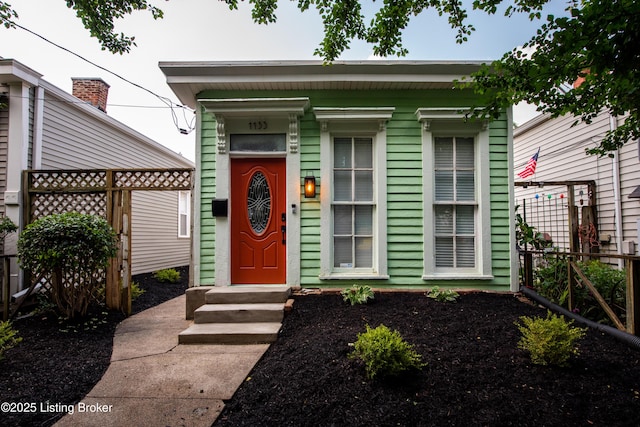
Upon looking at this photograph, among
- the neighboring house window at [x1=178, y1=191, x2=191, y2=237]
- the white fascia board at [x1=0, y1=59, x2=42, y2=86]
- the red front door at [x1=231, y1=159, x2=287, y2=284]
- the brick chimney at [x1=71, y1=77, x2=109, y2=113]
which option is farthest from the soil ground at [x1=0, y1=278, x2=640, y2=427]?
the neighboring house window at [x1=178, y1=191, x2=191, y2=237]

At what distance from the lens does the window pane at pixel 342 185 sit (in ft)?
16.5

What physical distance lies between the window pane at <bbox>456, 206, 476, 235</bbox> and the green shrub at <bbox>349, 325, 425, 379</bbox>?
114 inches

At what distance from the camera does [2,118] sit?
5.33 m

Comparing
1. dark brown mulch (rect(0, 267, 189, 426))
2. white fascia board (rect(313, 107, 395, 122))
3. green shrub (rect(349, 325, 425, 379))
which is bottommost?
dark brown mulch (rect(0, 267, 189, 426))

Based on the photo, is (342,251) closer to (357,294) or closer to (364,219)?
(364,219)

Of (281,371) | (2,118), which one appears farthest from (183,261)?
(281,371)

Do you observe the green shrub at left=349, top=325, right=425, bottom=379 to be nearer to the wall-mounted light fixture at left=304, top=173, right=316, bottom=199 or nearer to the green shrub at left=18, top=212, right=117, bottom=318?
the wall-mounted light fixture at left=304, top=173, right=316, bottom=199

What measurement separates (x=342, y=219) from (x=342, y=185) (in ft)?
1.70

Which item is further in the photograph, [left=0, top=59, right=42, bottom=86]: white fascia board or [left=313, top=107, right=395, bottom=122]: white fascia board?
[left=0, top=59, right=42, bottom=86]: white fascia board

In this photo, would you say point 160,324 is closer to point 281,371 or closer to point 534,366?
point 281,371

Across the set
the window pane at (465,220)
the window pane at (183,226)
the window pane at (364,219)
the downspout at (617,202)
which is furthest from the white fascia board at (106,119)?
the downspout at (617,202)

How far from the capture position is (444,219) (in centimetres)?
501

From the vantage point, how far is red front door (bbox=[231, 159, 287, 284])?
496 centimetres

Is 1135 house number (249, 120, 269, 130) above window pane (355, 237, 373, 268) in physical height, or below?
above
